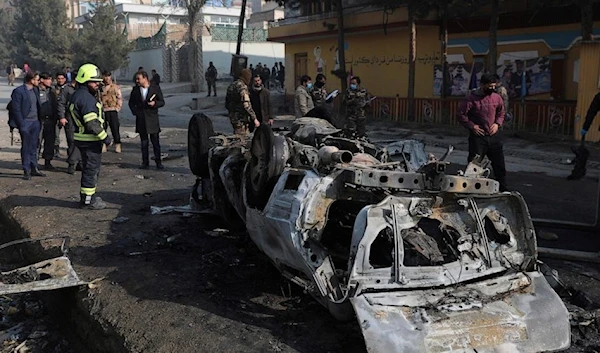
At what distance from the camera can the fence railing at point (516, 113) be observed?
1437 centimetres

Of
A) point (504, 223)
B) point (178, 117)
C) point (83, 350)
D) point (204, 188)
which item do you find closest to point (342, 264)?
point (504, 223)

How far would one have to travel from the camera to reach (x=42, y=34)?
45.1 m

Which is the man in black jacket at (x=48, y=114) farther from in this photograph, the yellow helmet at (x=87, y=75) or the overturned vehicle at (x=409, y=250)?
the overturned vehicle at (x=409, y=250)

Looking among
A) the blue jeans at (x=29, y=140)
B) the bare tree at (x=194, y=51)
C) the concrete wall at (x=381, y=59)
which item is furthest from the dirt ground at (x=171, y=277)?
the bare tree at (x=194, y=51)

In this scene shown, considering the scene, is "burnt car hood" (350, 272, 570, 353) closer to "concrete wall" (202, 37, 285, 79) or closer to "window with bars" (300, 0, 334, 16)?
"window with bars" (300, 0, 334, 16)

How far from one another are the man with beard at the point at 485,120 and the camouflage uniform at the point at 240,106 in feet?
10.00

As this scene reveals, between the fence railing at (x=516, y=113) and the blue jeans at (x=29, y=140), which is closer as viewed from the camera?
the blue jeans at (x=29, y=140)

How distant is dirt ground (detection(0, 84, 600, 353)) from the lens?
385 cm

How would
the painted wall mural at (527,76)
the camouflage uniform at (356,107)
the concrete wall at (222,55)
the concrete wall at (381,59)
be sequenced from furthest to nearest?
Result: 1. the concrete wall at (222,55)
2. the concrete wall at (381,59)
3. the painted wall mural at (527,76)
4. the camouflage uniform at (356,107)

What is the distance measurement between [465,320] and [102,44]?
39972 millimetres

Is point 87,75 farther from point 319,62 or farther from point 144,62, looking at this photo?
point 144,62

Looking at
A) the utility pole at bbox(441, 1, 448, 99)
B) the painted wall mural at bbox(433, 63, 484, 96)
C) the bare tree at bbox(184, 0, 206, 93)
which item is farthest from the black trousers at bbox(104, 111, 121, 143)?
the bare tree at bbox(184, 0, 206, 93)

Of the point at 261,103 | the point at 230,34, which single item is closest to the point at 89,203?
the point at 261,103

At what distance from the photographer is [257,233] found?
4.55 m
